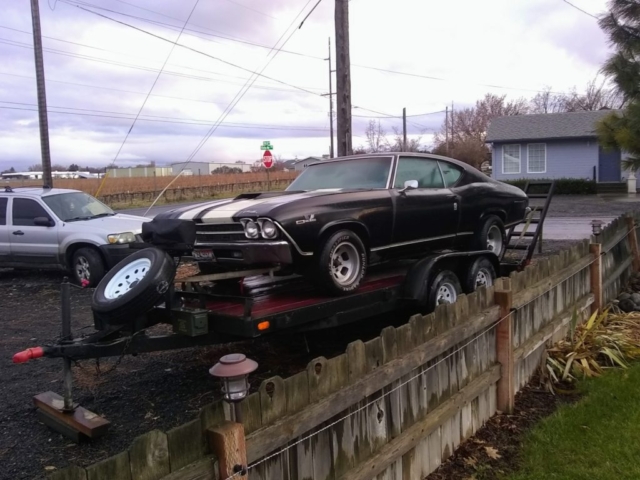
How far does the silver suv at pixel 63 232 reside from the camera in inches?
399

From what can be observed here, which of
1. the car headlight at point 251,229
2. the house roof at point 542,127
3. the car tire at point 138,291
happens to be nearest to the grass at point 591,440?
the car headlight at point 251,229

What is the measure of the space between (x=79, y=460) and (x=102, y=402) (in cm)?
103

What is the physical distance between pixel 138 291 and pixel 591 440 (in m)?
3.33

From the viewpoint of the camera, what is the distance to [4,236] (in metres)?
11.1

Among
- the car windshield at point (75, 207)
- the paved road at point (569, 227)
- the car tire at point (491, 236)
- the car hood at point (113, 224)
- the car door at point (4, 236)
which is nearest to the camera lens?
the car tire at point (491, 236)

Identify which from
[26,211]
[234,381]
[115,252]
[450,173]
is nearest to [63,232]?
[26,211]

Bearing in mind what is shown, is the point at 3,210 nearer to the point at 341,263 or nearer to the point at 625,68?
the point at 341,263

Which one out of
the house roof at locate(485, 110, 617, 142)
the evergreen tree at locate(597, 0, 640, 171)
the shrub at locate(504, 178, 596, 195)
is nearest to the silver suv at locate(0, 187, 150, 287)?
the evergreen tree at locate(597, 0, 640, 171)

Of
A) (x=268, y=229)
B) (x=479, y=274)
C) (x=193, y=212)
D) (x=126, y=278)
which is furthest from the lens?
(x=479, y=274)

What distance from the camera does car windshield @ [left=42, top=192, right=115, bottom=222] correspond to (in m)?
10.9

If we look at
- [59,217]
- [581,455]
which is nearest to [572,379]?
[581,455]

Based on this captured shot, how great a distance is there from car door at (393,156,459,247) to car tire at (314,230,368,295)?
0.71 m

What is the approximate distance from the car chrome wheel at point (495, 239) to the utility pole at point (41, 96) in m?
12.6

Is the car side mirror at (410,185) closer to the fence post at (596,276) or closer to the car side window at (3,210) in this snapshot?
the fence post at (596,276)
